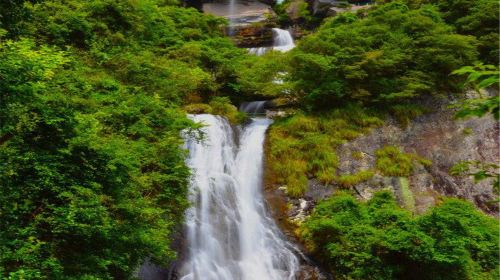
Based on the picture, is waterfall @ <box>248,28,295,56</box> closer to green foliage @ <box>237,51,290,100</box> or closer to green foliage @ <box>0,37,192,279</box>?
green foliage @ <box>237,51,290,100</box>

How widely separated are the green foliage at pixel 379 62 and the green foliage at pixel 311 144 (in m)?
0.76

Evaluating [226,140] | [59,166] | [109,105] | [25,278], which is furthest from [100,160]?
[226,140]

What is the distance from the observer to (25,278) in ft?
13.1

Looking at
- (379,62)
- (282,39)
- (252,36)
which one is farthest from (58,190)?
(252,36)

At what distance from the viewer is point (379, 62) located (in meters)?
13.6

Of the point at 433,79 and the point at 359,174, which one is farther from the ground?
the point at 433,79

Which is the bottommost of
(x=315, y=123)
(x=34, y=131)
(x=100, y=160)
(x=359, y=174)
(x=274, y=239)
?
(x=274, y=239)

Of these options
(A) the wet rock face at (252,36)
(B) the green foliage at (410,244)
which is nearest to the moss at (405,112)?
(B) the green foliage at (410,244)

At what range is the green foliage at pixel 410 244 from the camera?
8453 millimetres

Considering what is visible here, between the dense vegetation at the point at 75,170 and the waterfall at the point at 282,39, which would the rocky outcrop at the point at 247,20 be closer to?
the waterfall at the point at 282,39

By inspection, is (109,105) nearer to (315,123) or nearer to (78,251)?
(78,251)

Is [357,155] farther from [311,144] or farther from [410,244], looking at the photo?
[410,244]

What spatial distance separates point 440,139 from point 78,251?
12.5 metres

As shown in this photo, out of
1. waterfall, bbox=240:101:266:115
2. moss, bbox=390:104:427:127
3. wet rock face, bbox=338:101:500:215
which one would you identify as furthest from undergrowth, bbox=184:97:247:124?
moss, bbox=390:104:427:127
